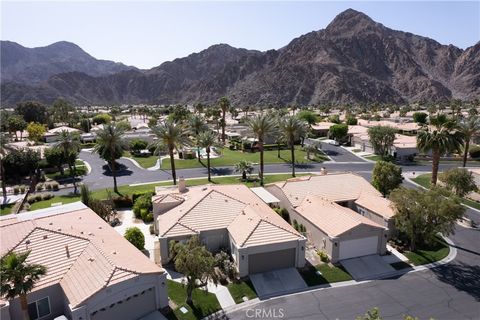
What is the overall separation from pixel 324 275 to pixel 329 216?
6.50 metres

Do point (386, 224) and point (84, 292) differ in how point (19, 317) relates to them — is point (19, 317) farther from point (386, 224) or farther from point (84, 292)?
point (386, 224)

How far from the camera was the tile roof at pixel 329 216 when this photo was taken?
96.1 ft

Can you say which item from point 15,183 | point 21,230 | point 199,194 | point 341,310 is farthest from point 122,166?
point 341,310

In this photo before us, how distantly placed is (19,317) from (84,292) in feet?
13.3

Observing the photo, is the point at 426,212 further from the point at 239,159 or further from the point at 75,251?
the point at 239,159

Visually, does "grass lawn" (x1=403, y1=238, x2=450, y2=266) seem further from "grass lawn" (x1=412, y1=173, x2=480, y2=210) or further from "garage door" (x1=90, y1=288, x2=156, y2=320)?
"garage door" (x1=90, y1=288, x2=156, y2=320)

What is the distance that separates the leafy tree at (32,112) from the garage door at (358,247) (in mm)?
127775

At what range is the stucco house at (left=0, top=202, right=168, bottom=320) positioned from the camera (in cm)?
1986

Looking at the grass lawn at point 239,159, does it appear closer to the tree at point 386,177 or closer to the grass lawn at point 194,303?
the tree at point 386,177

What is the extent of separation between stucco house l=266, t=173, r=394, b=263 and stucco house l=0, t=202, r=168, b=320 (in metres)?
15.0

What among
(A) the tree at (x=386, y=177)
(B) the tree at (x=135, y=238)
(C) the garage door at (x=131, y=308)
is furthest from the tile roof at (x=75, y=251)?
(A) the tree at (x=386, y=177)

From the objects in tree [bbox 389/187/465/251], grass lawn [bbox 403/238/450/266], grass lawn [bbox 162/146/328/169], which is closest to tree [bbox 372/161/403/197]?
grass lawn [bbox 403/238/450/266]

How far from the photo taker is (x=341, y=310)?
22.6m

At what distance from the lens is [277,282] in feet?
84.3
